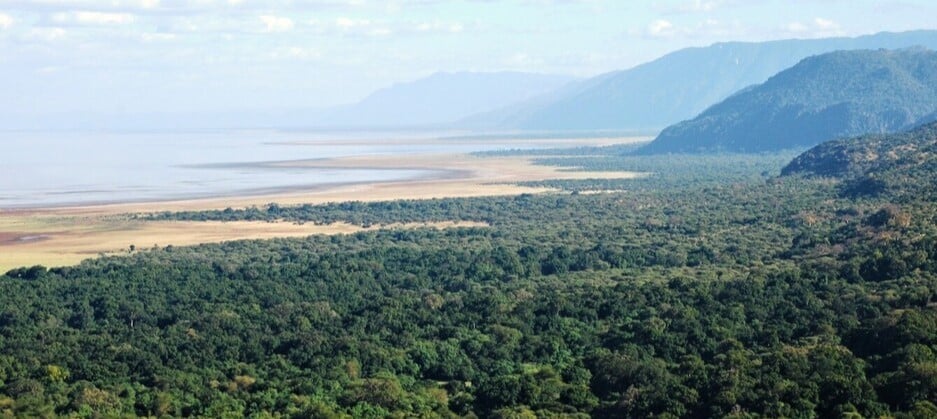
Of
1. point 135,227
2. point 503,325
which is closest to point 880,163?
point 135,227

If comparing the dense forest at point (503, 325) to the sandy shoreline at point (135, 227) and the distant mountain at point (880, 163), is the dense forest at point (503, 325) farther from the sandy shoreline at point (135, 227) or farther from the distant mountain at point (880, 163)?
the distant mountain at point (880, 163)

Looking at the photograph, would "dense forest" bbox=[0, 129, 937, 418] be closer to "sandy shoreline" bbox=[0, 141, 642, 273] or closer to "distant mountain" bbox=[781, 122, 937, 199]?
"sandy shoreline" bbox=[0, 141, 642, 273]

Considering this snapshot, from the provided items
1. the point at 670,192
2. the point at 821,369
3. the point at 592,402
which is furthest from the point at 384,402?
the point at 670,192

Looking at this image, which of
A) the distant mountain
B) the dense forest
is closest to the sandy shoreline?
the dense forest

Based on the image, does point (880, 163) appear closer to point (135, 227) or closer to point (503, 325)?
point (135, 227)

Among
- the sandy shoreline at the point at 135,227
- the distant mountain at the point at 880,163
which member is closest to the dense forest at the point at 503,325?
the sandy shoreline at the point at 135,227

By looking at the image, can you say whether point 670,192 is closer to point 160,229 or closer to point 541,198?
point 541,198
